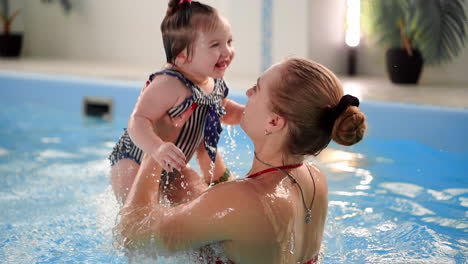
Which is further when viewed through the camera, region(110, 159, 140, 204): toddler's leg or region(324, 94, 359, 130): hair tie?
region(110, 159, 140, 204): toddler's leg

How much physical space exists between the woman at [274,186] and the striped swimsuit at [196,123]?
53 centimetres

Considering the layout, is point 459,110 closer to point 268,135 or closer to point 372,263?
point 372,263

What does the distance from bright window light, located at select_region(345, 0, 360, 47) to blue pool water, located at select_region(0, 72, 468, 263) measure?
8.36 ft

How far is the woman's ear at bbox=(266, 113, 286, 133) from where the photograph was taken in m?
1.90

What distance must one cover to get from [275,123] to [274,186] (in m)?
0.20

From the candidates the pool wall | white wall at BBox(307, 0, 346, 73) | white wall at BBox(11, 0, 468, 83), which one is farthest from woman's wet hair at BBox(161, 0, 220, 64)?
white wall at BBox(307, 0, 346, 73)

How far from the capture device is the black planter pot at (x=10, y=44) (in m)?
9.02

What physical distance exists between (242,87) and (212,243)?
158 inches

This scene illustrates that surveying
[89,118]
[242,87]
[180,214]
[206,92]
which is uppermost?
[206,92]

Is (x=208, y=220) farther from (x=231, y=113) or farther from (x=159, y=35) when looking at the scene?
(x=159, y=35)

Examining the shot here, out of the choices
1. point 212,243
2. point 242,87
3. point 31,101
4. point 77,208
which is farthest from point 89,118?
point 212,243

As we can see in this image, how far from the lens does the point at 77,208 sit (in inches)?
134

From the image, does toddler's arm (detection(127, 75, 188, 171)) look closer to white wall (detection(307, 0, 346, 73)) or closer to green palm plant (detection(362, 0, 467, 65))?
green palm plant (detection(362, 0, 467, 65))

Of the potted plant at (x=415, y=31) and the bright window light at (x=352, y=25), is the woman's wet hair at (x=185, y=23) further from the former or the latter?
the bright window light at (x=352, y=25)
